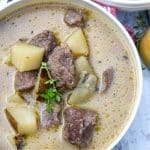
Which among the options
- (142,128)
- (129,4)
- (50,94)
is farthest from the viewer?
(142,128)

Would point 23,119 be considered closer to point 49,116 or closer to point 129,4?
point 49,116

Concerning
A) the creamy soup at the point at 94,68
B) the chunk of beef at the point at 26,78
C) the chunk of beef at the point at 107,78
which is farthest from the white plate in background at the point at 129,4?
the chunk of beef at the point at 26,78

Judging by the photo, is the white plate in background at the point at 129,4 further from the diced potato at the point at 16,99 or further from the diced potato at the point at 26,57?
the diced potato at the point at 16,99

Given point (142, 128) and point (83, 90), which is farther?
point (142, 128)

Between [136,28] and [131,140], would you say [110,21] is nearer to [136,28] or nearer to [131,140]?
[136,28]

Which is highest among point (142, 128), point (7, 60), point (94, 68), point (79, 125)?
point (7, 60)

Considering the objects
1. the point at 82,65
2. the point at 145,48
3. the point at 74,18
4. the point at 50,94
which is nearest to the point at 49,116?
the point at 50,94
